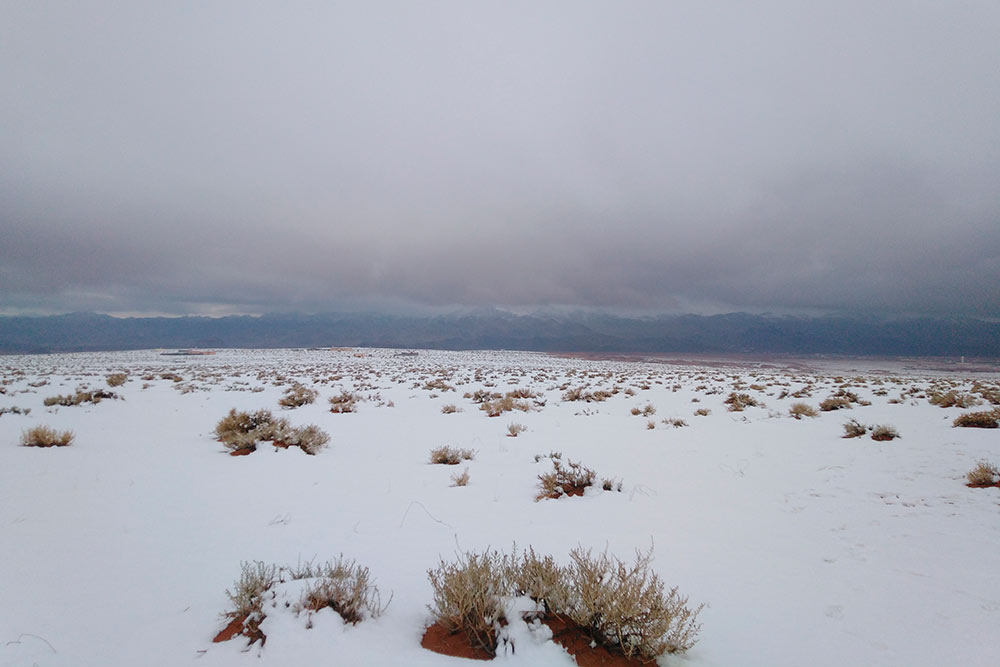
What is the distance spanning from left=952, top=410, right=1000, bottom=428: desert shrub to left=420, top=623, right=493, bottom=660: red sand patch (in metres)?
12.7

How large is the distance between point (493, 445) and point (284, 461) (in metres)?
4.29

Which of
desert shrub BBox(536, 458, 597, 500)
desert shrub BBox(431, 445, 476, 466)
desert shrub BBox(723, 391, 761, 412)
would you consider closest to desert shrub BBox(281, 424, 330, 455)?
desert shrub BBox(431, 445, 476, 466)

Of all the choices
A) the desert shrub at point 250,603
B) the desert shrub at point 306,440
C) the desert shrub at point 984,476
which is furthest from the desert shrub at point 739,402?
the desert shrub at point 250,603

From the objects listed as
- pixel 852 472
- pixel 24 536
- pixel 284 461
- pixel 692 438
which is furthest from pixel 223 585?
pixel 692 438

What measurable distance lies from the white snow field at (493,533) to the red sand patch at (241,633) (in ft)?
0.18

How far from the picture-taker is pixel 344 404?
48.6 feet

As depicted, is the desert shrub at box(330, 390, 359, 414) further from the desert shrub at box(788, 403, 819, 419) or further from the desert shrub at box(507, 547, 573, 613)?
the desert shrub at box(788, 403, 819, 419)

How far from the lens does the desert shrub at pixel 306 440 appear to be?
854cm

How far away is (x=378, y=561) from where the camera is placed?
13.5 ft

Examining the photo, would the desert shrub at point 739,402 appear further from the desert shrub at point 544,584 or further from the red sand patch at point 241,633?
the red sand patch at point 241,633

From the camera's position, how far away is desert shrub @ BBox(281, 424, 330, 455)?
854 centimetres

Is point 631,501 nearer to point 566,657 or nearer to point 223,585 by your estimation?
point 566,657

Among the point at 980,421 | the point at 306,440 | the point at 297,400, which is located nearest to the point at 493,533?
the point at 306,440

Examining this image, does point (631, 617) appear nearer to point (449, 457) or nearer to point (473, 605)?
point (473, 605)
